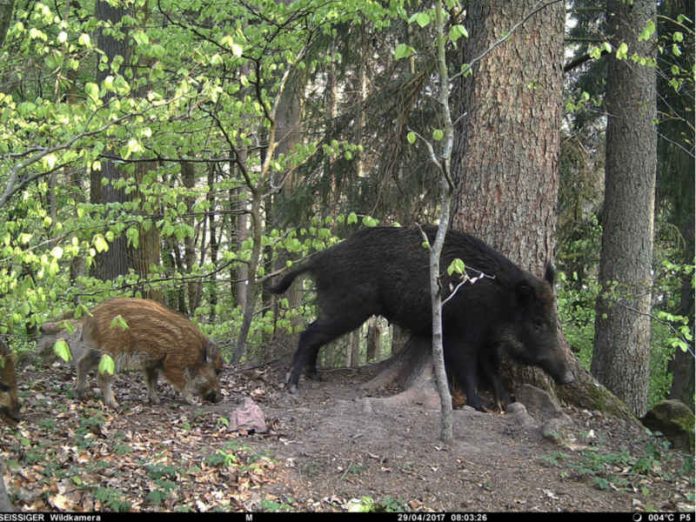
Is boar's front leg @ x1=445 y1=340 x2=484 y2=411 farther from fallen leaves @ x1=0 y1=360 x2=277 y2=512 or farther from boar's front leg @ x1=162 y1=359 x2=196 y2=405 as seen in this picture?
boar's front leg @ x1=162 y1=359 x2=196 y2=405

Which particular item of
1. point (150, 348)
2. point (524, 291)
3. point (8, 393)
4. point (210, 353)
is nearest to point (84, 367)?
→ point (150, 348)

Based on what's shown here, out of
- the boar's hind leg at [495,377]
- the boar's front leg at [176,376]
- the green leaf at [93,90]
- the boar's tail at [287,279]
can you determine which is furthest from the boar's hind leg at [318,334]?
the green leaf at [93,90]

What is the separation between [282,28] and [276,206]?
13.9 feet

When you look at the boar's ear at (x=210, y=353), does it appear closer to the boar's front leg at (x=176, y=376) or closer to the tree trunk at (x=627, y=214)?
the boar's front leg at (x=176, y=376)

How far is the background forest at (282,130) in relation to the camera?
215 inches

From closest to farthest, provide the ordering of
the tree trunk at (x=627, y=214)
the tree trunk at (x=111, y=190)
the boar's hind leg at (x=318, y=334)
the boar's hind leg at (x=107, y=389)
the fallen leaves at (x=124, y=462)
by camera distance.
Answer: the fallen leaves at (x=124, y=462)
the boar's hind leg at (x=107, y=389)
the boar's hind leg at (x=318, y=334)
the tree trunk at (x=111, y=190)
the tree trunk at (x=627, y=214)

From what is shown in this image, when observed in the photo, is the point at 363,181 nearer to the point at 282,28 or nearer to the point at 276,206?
the point at 276,206

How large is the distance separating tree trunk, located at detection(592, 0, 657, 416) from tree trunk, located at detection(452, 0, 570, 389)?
4.78m

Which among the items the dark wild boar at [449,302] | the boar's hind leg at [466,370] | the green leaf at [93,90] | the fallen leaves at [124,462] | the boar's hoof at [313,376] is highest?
the green leaf at [93,90]

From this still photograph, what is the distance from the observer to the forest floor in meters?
4.85

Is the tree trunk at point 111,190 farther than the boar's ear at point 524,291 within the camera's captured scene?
Yes

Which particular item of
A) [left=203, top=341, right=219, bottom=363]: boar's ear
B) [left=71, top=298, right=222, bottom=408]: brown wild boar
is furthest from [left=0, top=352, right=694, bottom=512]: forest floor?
[left=203, top=341, right=219, bottom=363]: boar's ear

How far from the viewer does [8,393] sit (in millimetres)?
5766

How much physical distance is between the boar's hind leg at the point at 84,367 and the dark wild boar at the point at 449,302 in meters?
2.03
